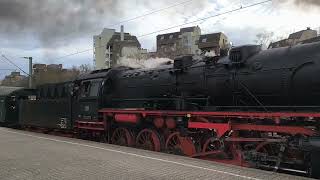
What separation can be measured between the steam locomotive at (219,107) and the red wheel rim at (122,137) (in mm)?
37

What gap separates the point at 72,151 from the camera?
1337 centimetres

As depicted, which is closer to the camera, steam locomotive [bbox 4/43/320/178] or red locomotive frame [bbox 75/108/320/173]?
steam locomotive [bbox 4/43/320/178]

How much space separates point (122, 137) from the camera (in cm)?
1723

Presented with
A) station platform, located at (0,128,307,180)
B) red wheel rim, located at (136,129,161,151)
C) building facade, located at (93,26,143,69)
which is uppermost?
building facade, located at (93,26,143,69)

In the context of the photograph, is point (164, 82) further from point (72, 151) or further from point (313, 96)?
point (313, 96)

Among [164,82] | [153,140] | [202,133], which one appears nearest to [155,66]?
[164,82]

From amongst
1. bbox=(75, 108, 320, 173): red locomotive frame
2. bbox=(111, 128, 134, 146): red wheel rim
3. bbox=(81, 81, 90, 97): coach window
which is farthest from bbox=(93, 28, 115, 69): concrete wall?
bbox=(75, 108, 320, 173): red locomotive frame

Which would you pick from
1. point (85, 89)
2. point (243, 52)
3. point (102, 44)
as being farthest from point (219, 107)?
point (102, 44)

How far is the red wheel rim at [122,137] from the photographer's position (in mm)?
16750

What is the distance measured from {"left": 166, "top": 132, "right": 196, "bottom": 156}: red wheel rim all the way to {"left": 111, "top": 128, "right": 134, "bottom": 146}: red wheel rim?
7.12 feet

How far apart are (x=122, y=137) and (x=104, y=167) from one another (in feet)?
22.1

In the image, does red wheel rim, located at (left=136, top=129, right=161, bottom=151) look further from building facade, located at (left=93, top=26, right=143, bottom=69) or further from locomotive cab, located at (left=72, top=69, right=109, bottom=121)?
building facade, located at (left=93, top=26, right=143, bottom=69)

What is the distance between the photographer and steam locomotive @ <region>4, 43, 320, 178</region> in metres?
10.8

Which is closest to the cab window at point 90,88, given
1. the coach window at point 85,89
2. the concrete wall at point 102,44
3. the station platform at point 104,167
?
the coach window at point 85,89
